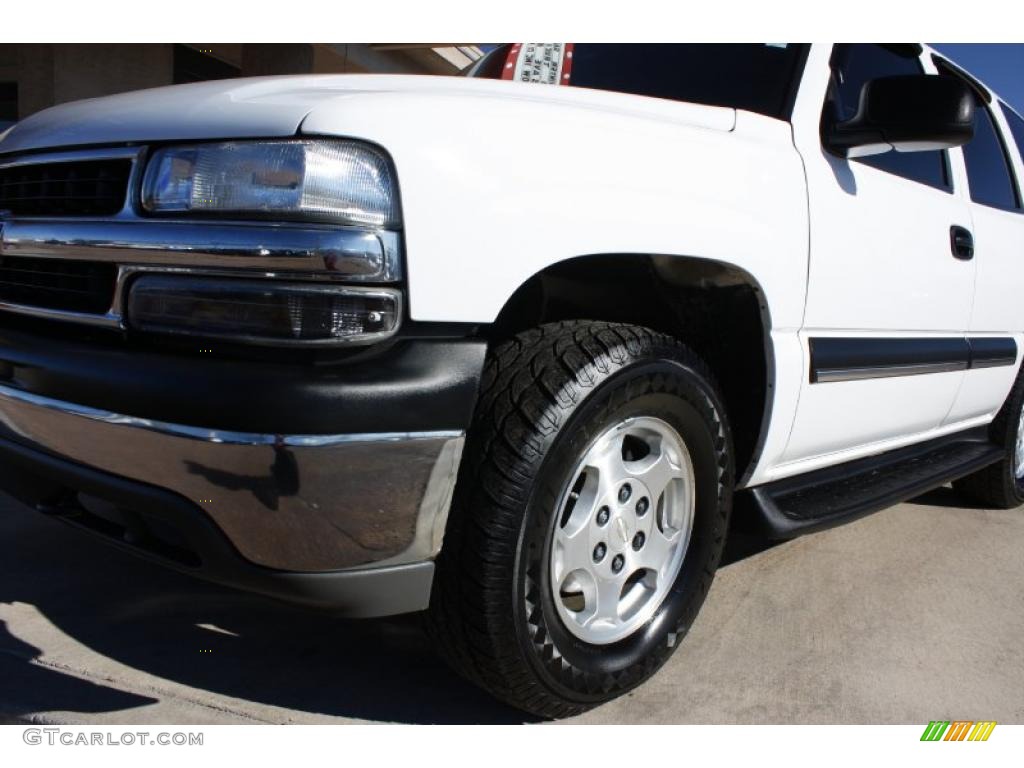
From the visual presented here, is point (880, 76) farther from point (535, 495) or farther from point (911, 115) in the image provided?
point (535, 495)

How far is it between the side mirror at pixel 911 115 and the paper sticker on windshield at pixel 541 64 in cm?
87

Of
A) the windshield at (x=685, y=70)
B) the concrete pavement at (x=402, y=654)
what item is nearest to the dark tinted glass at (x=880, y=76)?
the windshield at (x=685, y=70)

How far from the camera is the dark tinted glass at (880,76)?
2703 mm

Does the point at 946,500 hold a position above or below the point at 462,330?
below

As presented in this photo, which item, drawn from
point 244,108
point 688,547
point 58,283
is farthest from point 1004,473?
point 58,283

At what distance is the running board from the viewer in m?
2.50

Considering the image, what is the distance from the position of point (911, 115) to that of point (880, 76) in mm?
581

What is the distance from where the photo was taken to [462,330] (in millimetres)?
1632

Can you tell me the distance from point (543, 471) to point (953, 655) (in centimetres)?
154

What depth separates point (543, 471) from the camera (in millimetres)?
1757
